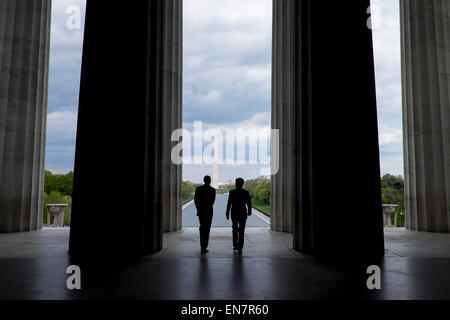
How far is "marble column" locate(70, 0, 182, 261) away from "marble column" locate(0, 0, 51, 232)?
9.63 metres

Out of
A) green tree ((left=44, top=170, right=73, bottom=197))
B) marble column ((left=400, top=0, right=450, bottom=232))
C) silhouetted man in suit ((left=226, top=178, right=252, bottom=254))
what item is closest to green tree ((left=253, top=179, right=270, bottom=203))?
green tree ((left=44, top=170, right=73, bottom=197))

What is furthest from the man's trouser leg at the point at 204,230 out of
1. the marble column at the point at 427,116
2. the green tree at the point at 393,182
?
the green tree at the point at 393,182

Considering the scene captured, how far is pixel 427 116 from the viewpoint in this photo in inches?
815

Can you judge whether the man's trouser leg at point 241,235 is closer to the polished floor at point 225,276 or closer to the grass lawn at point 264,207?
the polished floor at point 225,276

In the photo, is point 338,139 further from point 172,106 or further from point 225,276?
point 172,106

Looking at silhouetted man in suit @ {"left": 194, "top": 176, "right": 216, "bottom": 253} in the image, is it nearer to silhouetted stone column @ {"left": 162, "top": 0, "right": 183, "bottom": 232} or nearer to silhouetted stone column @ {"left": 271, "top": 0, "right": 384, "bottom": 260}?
silhouetted stone column @ {"left": 271, "top": 0, "right": 384, "bottom": 260}

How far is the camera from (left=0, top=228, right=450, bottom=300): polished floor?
7051 millimetres

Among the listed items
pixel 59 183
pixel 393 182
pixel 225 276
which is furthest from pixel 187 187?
pixel 225 276

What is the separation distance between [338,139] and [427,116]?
12.2 meters

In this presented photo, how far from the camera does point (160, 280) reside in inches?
324

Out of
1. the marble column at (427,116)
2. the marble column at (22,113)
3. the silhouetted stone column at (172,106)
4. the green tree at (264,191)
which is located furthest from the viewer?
the green tree at (264,191)

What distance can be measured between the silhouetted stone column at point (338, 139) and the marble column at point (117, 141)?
632 centimetres

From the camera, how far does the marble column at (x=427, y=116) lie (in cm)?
2022
